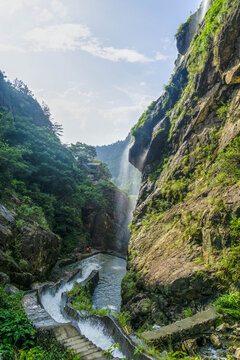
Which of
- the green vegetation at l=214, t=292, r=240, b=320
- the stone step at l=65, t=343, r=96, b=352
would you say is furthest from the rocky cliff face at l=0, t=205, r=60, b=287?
the green vegetation at l=214, t=292, r=240, b=320

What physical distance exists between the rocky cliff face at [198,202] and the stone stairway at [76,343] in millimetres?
2963

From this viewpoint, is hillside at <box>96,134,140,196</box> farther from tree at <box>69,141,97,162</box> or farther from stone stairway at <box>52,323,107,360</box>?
stone stairway at <box>52,323,107,360</box>

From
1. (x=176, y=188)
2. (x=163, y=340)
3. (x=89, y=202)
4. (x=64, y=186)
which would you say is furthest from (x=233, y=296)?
(x=89, y=202)

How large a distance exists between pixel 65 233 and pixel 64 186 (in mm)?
6005

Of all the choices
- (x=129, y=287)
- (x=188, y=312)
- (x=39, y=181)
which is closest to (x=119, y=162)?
(x=39, y=181)

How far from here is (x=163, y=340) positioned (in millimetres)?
5258

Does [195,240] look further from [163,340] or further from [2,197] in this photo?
[2,197]

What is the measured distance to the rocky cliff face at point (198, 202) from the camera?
703 cm

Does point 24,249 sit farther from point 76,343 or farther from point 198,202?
point 198,202

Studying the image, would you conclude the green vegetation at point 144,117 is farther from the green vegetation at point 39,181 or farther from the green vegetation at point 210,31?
the green vegetation at point 39,181

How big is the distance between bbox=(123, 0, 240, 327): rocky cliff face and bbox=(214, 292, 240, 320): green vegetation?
36 cm

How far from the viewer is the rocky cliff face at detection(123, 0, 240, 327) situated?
23.1 ft

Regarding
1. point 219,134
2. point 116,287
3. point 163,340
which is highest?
point 219,134

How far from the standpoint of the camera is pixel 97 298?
14234 millimetres
